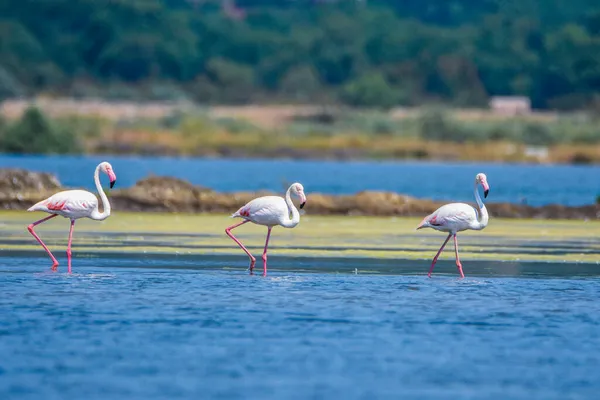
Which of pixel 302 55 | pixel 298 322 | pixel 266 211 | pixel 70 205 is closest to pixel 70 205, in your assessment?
pixel 70 205

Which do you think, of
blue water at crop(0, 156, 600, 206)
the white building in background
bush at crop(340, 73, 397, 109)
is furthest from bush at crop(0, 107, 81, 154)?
bush at crop(340, 73, 397, 109)

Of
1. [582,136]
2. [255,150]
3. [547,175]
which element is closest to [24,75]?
[255,150]

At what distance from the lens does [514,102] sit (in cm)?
12450

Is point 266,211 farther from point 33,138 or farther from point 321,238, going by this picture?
point 33,138

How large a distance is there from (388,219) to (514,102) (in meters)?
95.7

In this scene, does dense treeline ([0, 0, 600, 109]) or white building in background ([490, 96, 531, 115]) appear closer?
white building in background ([490, 96, 531, 115])

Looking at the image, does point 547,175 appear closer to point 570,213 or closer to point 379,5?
point 570,213

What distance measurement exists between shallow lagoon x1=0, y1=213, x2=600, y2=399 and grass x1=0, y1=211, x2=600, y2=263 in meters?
0.14

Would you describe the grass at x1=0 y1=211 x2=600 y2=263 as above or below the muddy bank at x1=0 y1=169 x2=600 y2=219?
below

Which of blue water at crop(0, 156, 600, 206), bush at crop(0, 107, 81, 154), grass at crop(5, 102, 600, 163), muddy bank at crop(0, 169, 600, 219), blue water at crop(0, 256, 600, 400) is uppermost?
grass at crop(5, 102, 600, 163)

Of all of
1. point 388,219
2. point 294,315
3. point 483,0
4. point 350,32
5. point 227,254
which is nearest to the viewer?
point 294,315

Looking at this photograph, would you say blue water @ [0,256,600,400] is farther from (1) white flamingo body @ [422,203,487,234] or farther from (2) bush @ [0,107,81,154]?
(2) bush @ [0,107,81,154]

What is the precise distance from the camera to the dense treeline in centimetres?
12725

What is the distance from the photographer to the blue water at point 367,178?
49.5 metres
